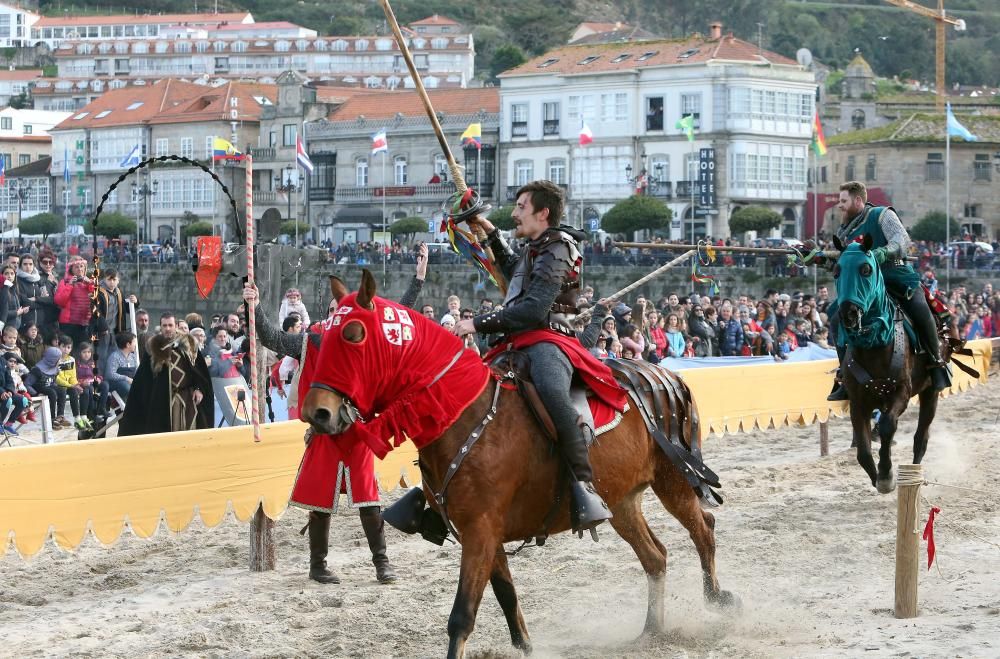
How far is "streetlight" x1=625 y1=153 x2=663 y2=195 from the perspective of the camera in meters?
70.3

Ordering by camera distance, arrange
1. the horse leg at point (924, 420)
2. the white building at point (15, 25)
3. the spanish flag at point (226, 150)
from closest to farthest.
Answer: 1. the horse leg at point (924, 420)
2. the spanish flag at point (226, 150)
3. the white building at point (15, 25)

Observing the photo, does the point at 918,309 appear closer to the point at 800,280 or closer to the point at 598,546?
the point at 598,546

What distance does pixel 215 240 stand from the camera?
9.93m

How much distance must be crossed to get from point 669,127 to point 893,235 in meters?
64.3

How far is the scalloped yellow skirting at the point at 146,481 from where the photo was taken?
28.6ft

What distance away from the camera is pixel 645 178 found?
71062 millimetres

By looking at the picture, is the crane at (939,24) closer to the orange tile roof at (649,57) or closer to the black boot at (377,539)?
the orange tile roof at (649,57)

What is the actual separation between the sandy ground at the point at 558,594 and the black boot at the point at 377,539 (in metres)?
0.13

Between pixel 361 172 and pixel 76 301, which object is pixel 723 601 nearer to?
pixel 76 301

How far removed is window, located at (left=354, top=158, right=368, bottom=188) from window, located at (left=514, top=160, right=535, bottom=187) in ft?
33.3

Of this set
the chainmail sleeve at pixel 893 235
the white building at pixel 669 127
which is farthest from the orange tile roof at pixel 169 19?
the chainmail sleeve at pixel 893 235

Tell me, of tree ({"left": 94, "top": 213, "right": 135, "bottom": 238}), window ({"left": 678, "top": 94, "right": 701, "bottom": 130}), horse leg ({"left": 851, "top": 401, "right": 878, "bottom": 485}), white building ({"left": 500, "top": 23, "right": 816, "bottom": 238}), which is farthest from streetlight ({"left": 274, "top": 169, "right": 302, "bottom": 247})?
horse leg ({"left": 851, "top": 401, "right": 878, "bottom": 485})

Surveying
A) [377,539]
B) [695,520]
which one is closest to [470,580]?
[695,520]

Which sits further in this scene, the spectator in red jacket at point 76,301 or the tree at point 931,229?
the tree at point 931,229
